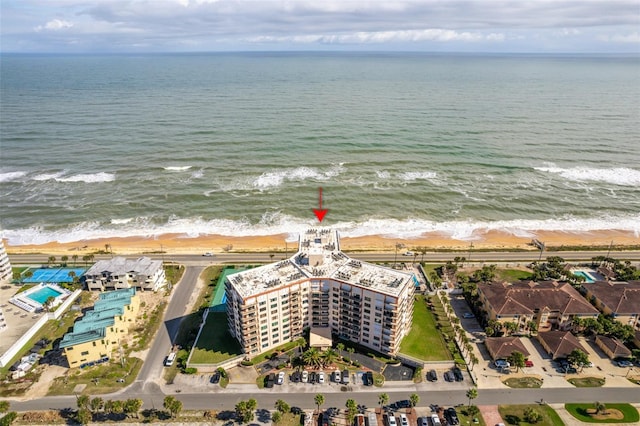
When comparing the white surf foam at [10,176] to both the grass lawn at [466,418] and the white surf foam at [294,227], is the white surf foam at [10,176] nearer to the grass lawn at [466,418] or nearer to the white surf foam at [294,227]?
the white surf foam at [294,227]

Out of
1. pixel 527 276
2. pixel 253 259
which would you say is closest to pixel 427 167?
pixel 527 276

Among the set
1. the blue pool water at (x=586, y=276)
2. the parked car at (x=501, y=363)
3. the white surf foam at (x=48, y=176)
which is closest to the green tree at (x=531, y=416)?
the parked car at (x=501, y=363)

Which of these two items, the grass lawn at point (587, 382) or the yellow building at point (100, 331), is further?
the yellow building at point (100, 331)

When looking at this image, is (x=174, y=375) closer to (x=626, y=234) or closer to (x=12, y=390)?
(x=12, y=390)

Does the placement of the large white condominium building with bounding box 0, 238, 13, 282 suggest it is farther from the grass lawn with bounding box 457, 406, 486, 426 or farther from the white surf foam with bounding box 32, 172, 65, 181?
the grass lawn with bounding box 457, 406, 486, 426

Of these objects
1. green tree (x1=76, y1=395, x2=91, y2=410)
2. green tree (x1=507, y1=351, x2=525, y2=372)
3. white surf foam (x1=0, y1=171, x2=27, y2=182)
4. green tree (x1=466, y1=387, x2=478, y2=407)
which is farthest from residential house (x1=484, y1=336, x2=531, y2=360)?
white surf foam (x1=0, y1=171, x2=27, y2=182)

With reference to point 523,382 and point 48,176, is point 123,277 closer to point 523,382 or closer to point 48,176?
point 523,382
